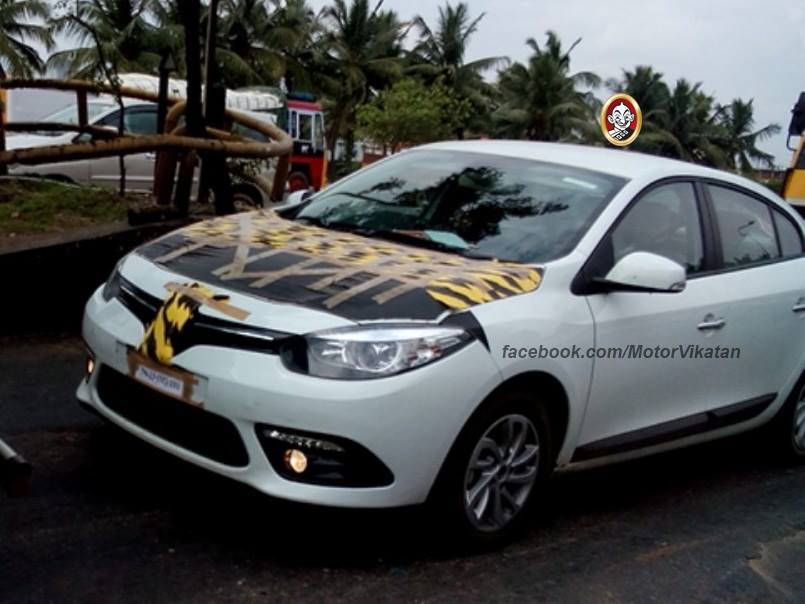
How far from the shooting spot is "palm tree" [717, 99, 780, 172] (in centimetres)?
6294

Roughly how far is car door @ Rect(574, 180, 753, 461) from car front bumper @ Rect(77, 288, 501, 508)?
0.80 metres

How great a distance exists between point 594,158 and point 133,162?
34.4 ft

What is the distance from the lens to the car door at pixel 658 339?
15.3 feet

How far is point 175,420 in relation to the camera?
4.13 m

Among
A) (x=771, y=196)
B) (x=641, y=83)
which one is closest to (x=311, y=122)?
(x=771, y=196)

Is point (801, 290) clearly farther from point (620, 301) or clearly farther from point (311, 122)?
point (311, 122)

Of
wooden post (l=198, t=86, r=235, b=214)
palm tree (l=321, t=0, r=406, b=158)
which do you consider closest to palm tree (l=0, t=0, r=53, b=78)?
palm tree (l=321, t=0, r=406, b=158)

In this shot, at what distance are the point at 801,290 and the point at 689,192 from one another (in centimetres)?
96

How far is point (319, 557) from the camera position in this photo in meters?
4.11

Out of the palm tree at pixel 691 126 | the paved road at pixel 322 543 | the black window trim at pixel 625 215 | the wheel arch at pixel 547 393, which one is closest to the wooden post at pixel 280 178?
the paved road at pixel 322 543

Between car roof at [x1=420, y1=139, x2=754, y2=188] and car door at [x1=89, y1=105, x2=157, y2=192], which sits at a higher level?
car roof at [x1=420, y1=139, x2=754, y2=188]

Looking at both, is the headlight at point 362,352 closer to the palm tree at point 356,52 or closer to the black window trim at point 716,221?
the black window trim at point 716,221

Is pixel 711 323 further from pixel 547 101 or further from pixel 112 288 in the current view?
pixel 547 101

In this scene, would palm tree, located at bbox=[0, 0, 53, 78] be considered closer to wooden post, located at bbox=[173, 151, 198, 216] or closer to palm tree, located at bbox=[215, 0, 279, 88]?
palm tree, located at bbox=[215, 0, 279, 88]
